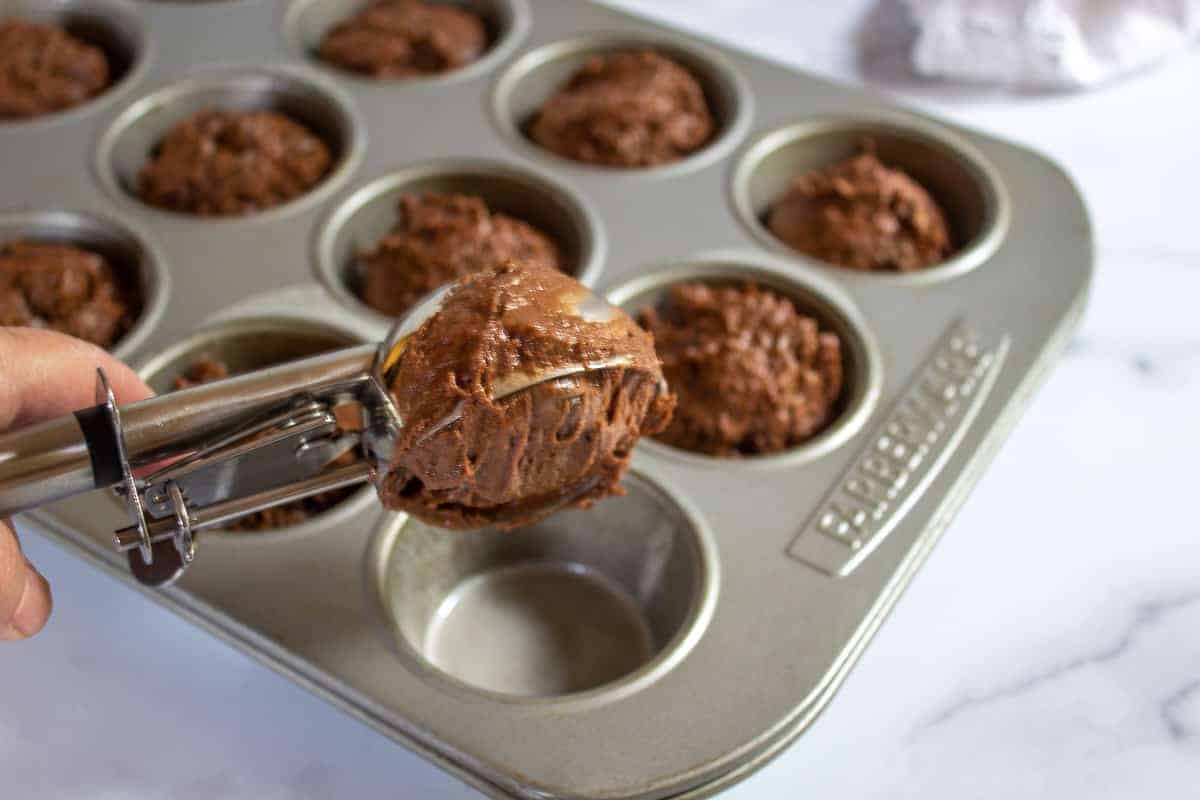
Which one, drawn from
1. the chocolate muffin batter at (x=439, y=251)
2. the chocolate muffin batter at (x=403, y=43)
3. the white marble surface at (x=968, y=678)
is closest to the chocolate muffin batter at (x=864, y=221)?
the white marble surface at (x=968, y=678)

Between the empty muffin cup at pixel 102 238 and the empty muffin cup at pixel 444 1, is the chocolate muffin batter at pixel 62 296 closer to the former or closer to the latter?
the empty muffin cup at pixel 102 238

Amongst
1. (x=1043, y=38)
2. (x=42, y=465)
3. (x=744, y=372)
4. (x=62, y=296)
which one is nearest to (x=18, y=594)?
(x=42, y=465)

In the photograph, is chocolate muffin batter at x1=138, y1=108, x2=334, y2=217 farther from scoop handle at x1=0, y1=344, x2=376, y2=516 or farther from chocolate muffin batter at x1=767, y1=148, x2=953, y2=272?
scoop handle at x1=0, y1=344, x2=376, y2=516

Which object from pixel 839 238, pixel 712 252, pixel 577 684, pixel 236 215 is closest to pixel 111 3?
pixel 236 215

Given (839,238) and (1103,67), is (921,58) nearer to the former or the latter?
(1103,67)

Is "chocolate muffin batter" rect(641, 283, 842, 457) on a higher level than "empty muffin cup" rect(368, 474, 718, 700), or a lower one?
higher

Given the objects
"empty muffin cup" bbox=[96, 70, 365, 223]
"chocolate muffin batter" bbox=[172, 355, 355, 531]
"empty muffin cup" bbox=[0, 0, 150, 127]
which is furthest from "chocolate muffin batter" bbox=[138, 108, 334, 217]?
"chocolate muffin batter" bbox=[172, 355, 355, 531]
